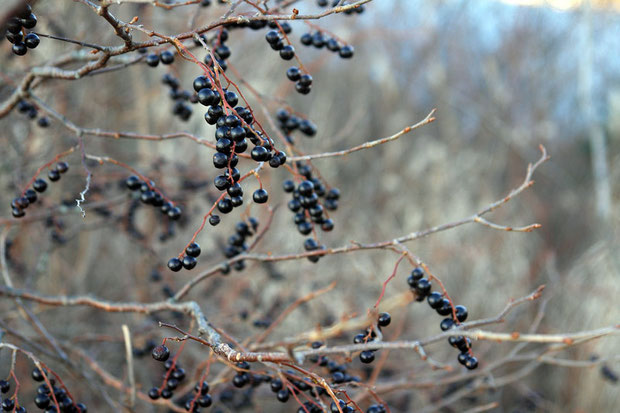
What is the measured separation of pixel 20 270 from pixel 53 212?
0.79m

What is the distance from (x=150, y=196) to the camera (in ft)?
5.48

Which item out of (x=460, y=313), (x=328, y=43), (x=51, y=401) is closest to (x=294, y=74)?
(x=328, y=43)

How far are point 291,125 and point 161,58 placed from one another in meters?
0.46

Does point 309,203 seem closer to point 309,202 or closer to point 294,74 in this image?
point 309,202

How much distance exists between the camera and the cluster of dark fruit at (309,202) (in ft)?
4.93

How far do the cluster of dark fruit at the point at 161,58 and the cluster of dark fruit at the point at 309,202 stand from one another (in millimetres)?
494

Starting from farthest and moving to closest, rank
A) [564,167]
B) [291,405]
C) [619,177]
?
[564,167], [619,177], [291,405]

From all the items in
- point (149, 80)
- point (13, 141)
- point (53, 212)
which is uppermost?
point (149, 80)

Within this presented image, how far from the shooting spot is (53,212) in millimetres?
2199

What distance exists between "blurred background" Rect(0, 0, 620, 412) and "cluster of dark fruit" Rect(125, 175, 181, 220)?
0.46 m

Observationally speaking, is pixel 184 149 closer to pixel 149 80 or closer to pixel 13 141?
pixel 149 80

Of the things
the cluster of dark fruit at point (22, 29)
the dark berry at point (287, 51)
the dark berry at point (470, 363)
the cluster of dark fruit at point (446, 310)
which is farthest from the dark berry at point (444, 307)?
the cluster of dark fruit at point (22, 29)

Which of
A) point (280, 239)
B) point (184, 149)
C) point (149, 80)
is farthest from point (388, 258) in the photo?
point (149, 80)

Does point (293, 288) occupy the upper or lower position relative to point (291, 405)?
upper
